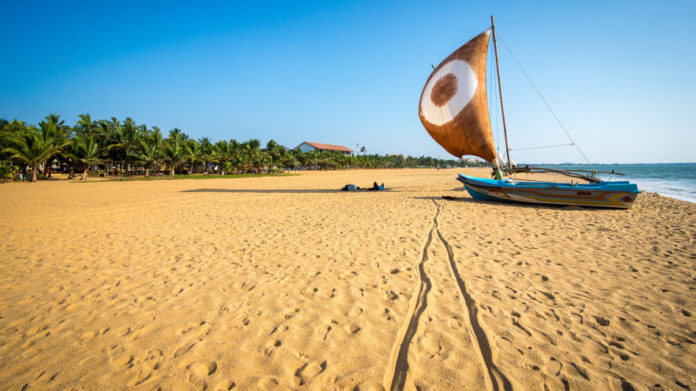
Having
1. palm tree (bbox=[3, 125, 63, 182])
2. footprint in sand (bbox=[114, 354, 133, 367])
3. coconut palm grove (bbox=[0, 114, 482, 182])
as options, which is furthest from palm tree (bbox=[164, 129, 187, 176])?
footprint in sand (bbox=[114, 354, 133, 367])

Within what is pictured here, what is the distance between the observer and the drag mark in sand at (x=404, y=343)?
225 cm

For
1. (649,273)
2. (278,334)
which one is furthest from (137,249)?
(649,273)

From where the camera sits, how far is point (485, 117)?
471 inches

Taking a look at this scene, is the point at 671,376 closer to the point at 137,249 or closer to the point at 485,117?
the point at 137,249

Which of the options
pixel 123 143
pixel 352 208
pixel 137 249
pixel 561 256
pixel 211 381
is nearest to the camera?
pixel 211 381

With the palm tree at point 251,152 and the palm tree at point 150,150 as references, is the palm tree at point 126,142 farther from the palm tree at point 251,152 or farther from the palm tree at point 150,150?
the palm tree at point 251,152

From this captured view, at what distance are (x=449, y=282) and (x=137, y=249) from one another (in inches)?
248

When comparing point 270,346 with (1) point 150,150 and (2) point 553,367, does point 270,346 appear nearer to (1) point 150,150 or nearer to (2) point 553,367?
(2) point 553,367

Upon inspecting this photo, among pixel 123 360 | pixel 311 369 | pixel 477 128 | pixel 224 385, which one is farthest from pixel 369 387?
pixel 477 128

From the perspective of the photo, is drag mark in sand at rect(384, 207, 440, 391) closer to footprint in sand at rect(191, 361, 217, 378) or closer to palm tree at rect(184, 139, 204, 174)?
footprint in sand at rect(191, 361, 217, 378)

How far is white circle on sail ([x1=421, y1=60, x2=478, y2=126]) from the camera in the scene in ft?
39.2

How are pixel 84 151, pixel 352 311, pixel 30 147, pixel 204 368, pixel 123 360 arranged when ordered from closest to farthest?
pixel 204 368 → pixel 123 360 → pixel 352 311 → pixel 30 147 → pixel 84 151

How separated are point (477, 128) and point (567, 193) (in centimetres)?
423

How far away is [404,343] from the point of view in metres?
2.71
